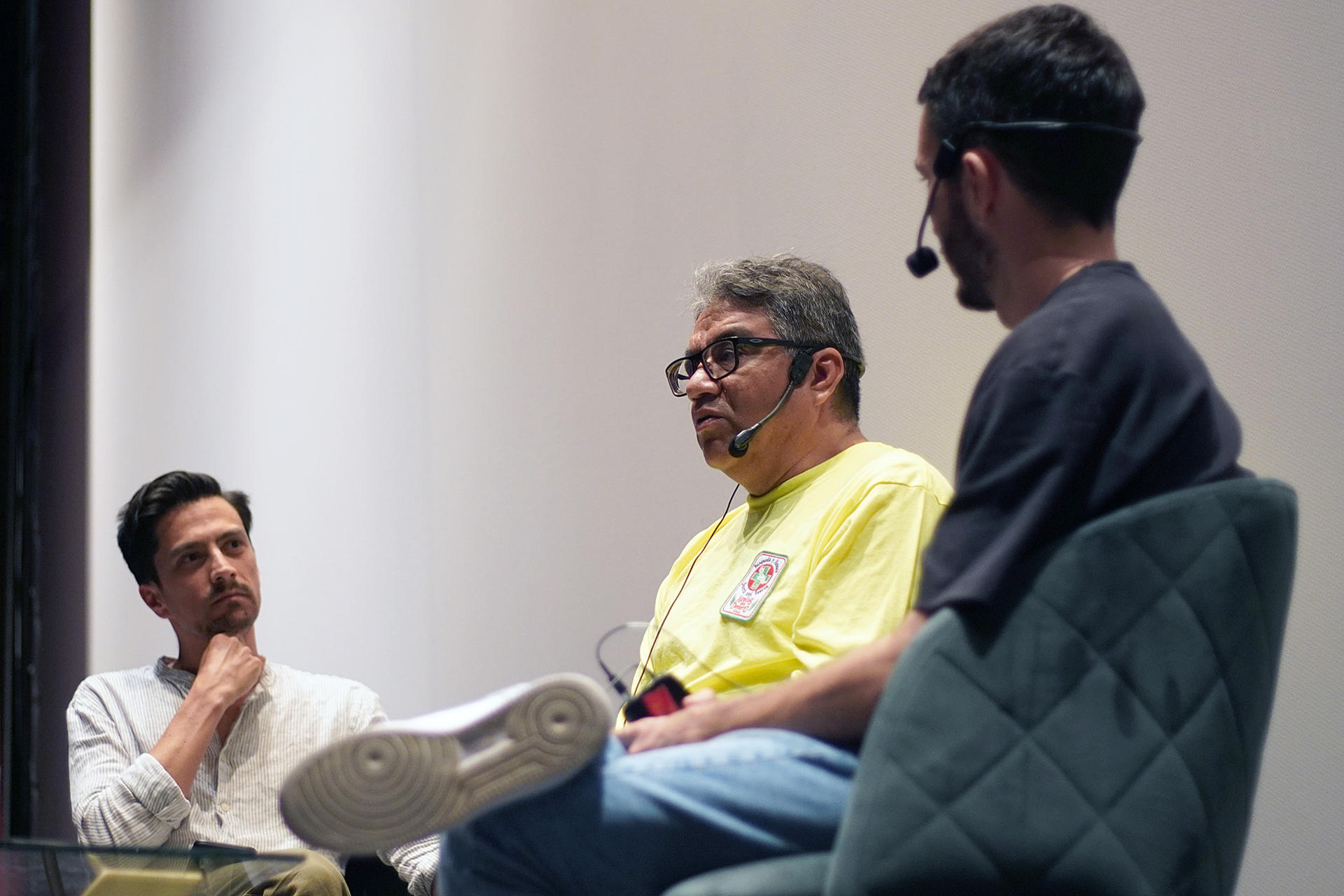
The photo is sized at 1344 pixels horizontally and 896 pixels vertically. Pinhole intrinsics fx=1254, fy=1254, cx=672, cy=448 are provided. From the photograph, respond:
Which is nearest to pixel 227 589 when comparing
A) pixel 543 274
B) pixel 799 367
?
pixel 543 274

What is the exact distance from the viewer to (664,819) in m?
1.02

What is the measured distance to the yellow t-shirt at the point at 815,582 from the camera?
1.58 m

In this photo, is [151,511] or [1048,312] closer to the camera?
[1048,312]

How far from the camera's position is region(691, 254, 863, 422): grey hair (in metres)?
2.01

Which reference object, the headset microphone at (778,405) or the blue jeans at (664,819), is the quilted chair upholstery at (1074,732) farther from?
the headset microphone at (778,405)

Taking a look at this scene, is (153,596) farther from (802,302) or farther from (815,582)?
(815,582)

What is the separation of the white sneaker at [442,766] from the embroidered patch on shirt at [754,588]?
0.71 meters

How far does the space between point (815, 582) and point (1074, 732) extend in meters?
0.71

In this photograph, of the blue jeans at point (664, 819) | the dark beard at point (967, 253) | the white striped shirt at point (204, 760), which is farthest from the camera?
the white striped shirt at point (204, 760)

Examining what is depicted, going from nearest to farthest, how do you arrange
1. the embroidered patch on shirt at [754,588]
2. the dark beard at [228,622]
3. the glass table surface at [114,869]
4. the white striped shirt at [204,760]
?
the glass table surface at [114,869]
the embroidered patch on shirt at [754,588]
the white striped shirt at [204,760]
the dark beard at [228,622]

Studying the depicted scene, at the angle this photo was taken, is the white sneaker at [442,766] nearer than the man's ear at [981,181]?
Yes

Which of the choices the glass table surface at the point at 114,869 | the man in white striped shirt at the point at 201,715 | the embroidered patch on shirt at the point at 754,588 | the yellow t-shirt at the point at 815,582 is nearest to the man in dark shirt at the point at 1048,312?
the yellow t-shirt at the point at 815,582

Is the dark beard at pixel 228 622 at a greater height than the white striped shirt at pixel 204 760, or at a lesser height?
greater

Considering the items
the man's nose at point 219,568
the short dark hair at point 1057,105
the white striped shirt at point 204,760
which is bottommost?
the white striped shirt at point 204,760
